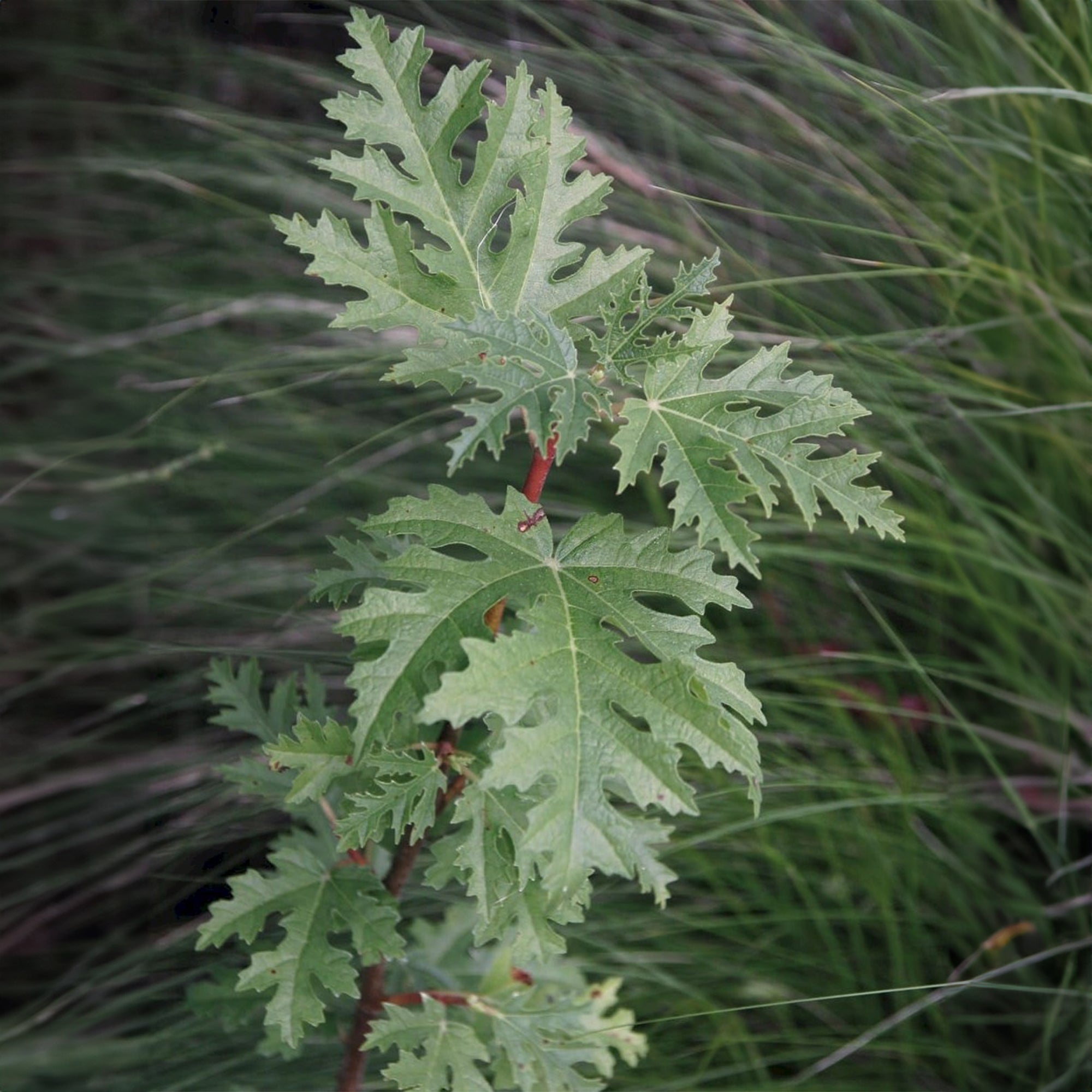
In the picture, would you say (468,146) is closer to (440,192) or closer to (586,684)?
(440,192)

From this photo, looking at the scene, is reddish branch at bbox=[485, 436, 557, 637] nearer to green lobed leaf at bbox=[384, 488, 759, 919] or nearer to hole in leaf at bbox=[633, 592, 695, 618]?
green lobed leaf at bbox=[384, 488, 759, 919]

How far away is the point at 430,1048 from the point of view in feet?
3.20

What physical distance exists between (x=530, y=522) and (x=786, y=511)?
0.75 metres

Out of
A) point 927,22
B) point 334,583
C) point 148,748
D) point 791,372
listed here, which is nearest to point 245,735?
Answer: point 148,748

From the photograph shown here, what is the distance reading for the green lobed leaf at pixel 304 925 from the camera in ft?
3.10

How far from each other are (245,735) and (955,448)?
1000 millimetres

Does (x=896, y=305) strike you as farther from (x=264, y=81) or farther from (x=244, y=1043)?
(x=244, y=1043)

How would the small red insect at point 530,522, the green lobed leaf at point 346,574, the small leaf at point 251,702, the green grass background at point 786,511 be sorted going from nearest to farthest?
the small red insect at point 530,522 → the green lobed leaf at point 346,574 → the small leaf at point 251,702 → the green grass background at point 786,511

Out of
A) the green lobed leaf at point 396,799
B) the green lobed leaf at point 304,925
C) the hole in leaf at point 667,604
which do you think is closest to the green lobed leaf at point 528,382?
the green lobed leaf at point 396,799

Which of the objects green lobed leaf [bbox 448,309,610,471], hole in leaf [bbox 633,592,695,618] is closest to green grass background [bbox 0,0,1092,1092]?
hole in leaf [bbox 633,592,695,618]

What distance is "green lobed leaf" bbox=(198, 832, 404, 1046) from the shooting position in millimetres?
946

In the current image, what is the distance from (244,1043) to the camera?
1.43 metres

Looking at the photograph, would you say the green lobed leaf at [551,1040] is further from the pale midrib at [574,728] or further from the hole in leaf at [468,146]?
the hole in leaf at [468,146]

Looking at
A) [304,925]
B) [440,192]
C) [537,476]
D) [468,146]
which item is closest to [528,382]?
[537,476]
